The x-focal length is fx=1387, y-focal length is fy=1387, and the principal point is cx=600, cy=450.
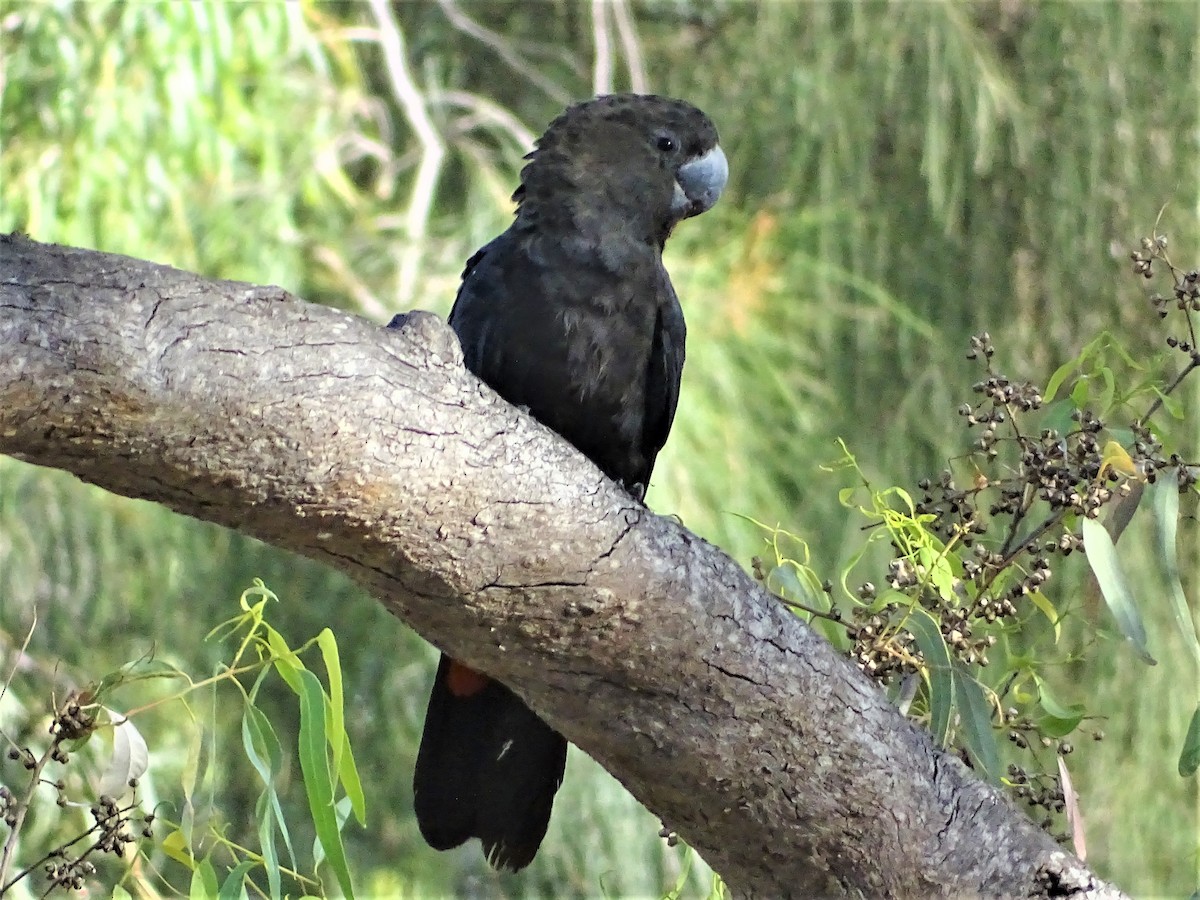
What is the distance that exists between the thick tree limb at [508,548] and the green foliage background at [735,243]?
1.48 m

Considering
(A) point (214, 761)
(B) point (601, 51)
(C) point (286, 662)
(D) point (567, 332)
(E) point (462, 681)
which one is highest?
(B) point (601, 51)

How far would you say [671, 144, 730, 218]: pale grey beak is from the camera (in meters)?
1.86

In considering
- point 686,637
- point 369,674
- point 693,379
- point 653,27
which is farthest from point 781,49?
point 686,637

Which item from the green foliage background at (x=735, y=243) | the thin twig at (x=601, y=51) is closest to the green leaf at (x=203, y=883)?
the green foliage background at (x=735, y=243)

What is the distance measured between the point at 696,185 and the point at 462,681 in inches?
28.6

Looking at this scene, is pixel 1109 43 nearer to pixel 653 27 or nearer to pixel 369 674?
pixel 653 27

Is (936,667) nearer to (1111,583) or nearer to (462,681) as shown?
(1111,583)

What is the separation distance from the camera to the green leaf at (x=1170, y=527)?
1196 mm

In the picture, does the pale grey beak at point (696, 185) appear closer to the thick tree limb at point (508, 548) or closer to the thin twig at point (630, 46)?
the thick tree limb at point (508, 548)

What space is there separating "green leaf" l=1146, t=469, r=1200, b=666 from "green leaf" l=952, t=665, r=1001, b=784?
191 mm

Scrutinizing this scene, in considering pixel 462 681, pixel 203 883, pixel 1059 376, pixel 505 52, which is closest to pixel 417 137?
pixel 505 52

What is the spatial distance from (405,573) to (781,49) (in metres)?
2.56

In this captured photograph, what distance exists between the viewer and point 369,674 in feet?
9.48

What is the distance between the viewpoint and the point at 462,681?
1.66m
